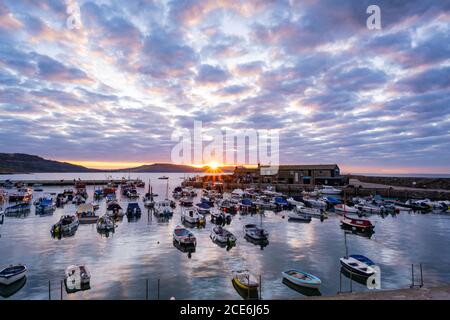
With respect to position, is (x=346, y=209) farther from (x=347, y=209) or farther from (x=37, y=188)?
(x=37, y=188)

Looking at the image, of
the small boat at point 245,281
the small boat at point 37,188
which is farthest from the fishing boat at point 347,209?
the small boat at point 37,188

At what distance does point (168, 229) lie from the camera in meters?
52.6

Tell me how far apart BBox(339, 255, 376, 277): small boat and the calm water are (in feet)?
4.05

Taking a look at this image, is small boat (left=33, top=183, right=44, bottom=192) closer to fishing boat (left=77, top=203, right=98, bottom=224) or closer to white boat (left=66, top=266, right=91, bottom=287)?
fishing boat (left=77, top=203, right=98, bottom=224)

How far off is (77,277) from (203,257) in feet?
47.0

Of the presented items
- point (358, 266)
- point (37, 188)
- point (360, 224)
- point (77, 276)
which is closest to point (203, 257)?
point (77, 276)

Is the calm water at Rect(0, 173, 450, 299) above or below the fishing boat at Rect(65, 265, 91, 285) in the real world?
below

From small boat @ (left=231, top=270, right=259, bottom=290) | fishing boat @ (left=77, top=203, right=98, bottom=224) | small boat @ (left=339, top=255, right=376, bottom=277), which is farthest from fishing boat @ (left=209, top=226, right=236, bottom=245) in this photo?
fishing boat @ (left=77, top=203, right=98, bottom=224)

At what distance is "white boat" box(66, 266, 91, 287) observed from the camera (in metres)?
25.7

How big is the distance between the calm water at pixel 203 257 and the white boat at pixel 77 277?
2.75 feet
